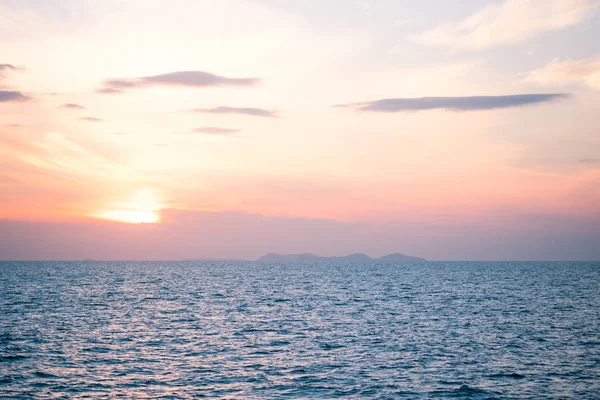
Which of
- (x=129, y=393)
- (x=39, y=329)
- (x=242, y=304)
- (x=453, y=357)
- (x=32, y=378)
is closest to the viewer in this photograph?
(x=129, y=393)

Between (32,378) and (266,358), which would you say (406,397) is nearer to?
(266,358)

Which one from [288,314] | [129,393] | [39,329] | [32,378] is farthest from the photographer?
[288,314]

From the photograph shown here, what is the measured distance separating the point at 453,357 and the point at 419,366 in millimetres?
4757

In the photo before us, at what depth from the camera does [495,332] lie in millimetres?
57594

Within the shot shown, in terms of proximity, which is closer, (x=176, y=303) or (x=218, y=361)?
(x=218, y=361)

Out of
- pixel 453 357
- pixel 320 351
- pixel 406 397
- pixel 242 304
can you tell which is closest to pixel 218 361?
pixel 320 351

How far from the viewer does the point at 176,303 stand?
8812cm

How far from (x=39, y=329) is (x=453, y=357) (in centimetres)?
4387

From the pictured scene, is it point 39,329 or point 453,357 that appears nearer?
point 453,357

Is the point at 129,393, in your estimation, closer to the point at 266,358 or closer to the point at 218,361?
the point at 218,361

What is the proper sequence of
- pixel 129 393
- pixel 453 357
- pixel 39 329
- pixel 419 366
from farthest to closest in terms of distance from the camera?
1. pixel 39 329
2. pixel 453 357
3. pixel 419 366
4. pixel 129 393

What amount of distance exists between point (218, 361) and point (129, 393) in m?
10.1

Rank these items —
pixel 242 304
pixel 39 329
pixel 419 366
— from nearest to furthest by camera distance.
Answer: pixel 419 366 → pixel 39 329 → pixel 242 304

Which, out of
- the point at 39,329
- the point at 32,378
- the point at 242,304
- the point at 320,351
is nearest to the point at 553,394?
the point at 320,351
